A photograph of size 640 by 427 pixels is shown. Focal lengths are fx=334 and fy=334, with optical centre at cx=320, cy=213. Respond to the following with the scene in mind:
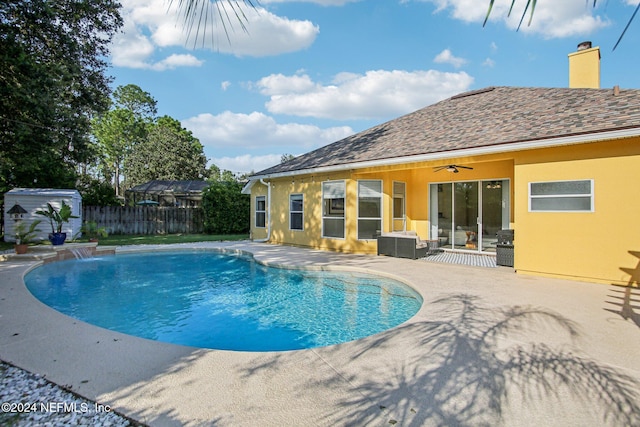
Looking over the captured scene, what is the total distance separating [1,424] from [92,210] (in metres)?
19.1

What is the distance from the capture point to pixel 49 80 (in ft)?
40.5

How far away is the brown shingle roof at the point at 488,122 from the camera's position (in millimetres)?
7879

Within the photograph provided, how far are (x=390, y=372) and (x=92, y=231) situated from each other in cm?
1822

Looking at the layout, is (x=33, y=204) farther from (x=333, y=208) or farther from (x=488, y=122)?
(x=488, y=122)

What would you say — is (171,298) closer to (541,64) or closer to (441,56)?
(541,64)

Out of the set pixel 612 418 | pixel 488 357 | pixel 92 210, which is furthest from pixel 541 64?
pixel 92 210

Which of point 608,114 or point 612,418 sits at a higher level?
point 608,114

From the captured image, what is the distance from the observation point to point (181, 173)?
3716cm

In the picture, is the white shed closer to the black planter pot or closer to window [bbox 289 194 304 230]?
the black planter pot

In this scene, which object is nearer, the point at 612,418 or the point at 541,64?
the point at 612,418

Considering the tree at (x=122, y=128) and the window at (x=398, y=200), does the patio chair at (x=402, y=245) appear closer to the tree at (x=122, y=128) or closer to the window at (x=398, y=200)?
the window at (x=398, y=200)

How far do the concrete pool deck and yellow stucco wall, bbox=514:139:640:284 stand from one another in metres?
2.34

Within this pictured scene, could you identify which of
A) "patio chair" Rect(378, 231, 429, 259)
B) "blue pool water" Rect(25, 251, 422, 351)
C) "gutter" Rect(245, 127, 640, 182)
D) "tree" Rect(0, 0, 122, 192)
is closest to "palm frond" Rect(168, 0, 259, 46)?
"blue pool water" Rect(25, 251, 422, 351)

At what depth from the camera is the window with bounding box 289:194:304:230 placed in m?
14.6
